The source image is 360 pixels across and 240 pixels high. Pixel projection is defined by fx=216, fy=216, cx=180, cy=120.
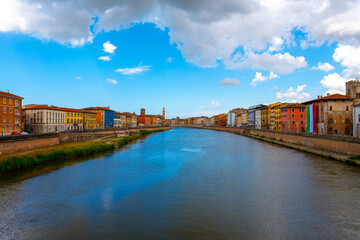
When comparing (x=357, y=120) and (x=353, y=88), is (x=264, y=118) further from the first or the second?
(x=357, y=120)

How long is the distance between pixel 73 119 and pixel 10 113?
26312 millimetres

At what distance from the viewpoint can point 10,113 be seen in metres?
42.3

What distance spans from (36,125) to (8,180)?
136 ft

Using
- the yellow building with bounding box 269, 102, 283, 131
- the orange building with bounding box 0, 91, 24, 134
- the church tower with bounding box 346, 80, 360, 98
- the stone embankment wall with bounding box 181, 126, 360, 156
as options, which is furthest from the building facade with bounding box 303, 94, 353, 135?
the orange building with bounding box 0, 91, 24, 134

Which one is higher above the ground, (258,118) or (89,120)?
(258,118)

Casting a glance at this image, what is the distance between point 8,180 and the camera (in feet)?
64.8

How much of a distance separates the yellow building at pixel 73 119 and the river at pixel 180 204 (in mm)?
45379

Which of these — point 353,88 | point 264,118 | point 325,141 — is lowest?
point 325,141

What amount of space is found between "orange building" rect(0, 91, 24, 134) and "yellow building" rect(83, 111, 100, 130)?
104 ft

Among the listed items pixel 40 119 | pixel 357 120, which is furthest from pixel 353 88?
pixel 40 119

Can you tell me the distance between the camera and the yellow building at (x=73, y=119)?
6558 cm

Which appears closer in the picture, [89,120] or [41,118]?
[41,118]

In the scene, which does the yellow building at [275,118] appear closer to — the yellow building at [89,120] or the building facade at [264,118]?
the building facade at [264,118]

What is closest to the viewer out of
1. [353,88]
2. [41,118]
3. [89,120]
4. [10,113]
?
[10,113]
